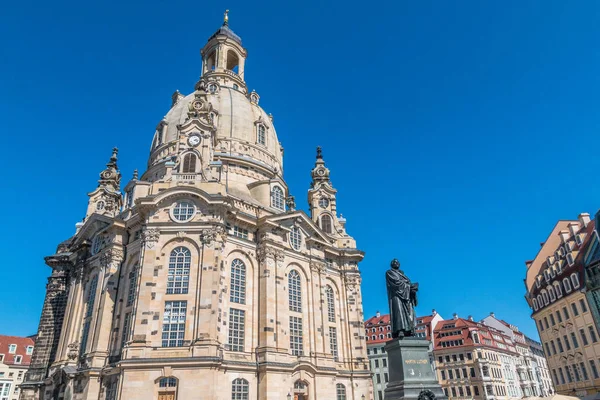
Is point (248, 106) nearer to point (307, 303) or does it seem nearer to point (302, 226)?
point (302, 226)

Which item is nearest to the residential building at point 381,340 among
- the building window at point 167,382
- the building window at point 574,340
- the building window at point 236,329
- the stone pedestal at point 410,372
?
the building window at point 574,340

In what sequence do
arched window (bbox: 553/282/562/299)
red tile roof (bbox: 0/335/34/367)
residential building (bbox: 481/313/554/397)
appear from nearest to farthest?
arched window (bbox: 553/282/562/299)
red tile roof (bbox: 0/335/34/367)
residential building (bbox: 481/313/554/397)

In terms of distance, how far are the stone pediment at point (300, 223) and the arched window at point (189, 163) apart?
8.76 m

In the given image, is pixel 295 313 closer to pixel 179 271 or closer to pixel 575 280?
pixel 179 271

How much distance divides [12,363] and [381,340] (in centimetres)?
5963

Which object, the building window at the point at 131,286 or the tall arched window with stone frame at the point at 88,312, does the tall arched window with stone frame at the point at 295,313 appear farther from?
the tall arched window with stone frame at the point at 88,312

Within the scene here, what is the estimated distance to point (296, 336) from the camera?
129 ft

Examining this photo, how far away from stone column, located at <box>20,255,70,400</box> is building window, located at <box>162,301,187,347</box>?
1931 cm

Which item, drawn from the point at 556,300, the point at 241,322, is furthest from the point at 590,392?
the point at 241,322

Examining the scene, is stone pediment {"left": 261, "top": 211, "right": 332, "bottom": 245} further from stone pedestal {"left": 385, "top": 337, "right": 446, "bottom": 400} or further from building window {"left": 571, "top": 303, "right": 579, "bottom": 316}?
building window {"left": 571, "top": 303, "right": 579, "bottom": 316}

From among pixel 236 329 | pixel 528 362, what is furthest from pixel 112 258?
pixel 528 362

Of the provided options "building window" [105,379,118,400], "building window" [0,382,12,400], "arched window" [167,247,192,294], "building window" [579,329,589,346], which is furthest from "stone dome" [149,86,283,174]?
"building window" [0,382,12,400]

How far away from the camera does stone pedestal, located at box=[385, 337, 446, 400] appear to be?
52.1 ft

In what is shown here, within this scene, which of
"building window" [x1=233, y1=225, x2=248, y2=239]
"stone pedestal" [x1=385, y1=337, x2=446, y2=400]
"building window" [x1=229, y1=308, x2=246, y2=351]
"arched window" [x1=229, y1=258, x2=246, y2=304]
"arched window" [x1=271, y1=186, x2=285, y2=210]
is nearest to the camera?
"stone pedestal" [x1=385, y1=337, x2=446, y2=400]
